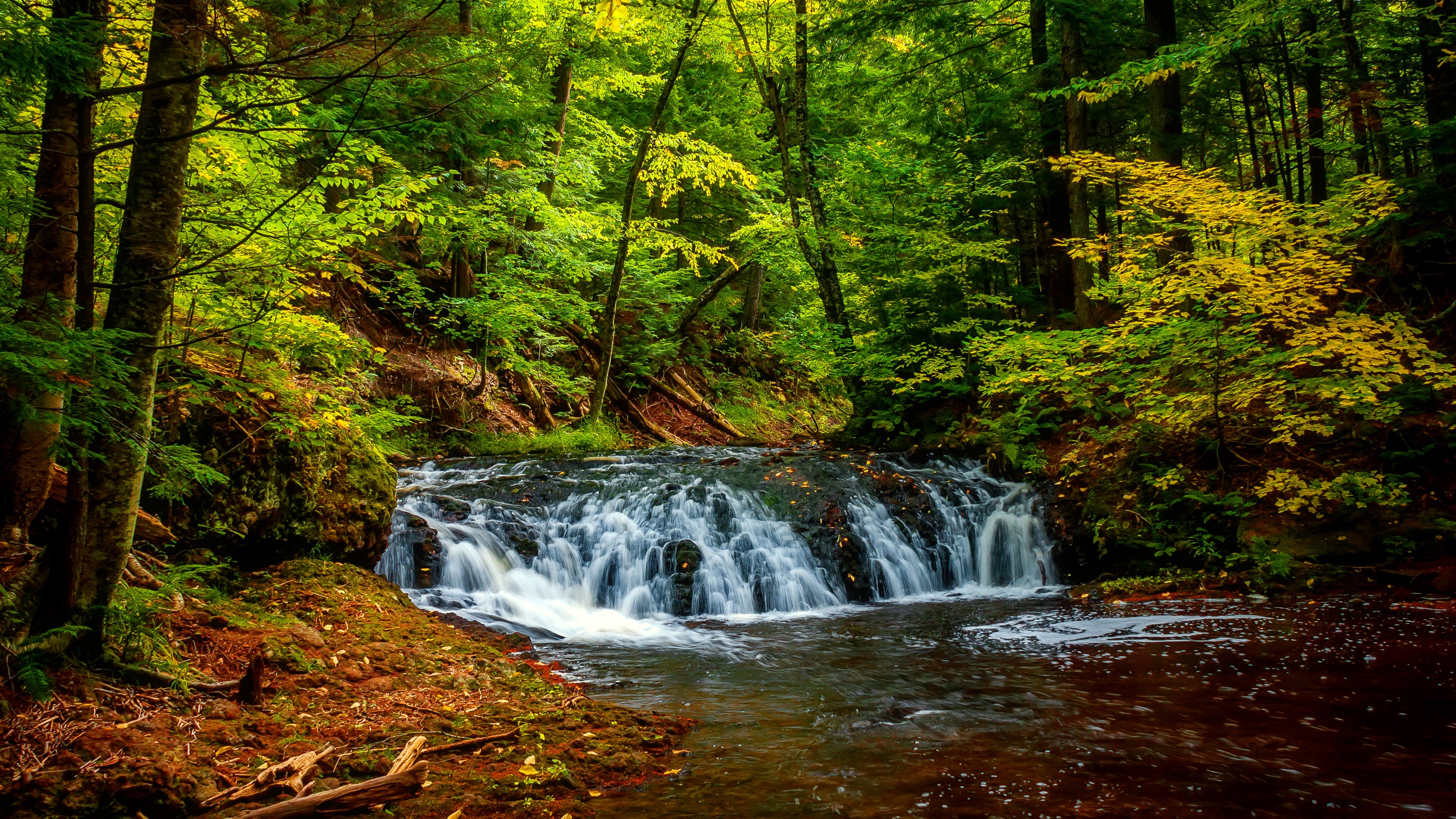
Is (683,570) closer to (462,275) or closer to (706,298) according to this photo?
(462,275)

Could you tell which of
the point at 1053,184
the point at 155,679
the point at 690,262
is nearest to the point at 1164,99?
the point at 1053,184

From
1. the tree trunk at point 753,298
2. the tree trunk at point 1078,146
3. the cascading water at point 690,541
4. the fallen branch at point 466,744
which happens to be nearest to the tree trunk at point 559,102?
the cascading water at point 690,541

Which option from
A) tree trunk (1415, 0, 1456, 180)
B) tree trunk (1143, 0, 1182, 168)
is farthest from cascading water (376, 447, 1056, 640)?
tree trunk (1415, 0, 1456, 180)

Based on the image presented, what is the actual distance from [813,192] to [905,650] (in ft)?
32.2

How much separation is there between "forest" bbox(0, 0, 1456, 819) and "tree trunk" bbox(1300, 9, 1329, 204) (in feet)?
0.26

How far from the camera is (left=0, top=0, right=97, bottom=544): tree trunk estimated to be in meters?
3.23

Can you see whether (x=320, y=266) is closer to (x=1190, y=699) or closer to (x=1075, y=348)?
(x=1190, y=699)

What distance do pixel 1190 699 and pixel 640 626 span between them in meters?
4.82

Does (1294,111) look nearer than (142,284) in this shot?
No

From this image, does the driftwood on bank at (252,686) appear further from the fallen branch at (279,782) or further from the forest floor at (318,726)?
the fallen branch at (279,782)

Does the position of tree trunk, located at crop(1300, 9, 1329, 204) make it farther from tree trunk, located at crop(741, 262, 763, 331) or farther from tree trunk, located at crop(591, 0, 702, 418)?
tree trunk, located at crop(741, 262, 763, 331)

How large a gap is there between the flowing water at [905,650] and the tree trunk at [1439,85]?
4943 millimetres

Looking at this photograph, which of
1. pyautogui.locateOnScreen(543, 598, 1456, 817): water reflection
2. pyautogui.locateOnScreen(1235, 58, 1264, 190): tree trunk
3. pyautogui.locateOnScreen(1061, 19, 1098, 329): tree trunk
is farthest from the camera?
pyautogui.locateOnScreen(1235, 58, 1264, 190): tree trunk

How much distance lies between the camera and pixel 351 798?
2.74 meters
